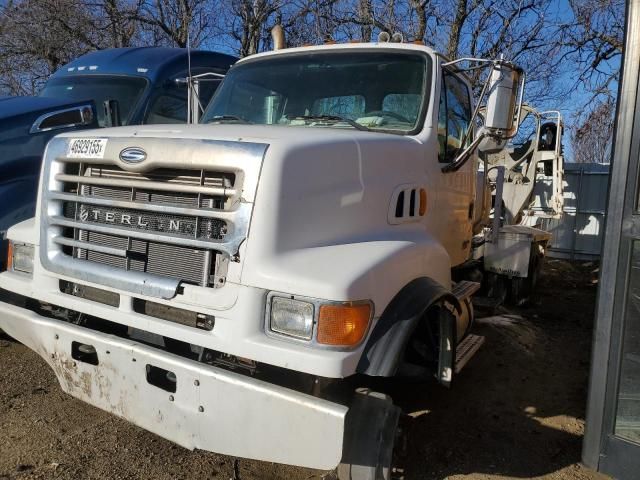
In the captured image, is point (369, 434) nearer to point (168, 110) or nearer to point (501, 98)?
point (501, 98)

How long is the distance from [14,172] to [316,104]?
9.49 feet

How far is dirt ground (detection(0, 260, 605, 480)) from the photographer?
3.30 metres

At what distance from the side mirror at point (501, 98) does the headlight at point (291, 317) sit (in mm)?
1992

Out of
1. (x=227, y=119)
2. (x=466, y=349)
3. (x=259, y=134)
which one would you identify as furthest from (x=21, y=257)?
(x=466, y=349)

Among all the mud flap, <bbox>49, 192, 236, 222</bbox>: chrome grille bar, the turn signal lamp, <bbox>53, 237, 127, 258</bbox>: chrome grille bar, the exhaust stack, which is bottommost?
the mud flap

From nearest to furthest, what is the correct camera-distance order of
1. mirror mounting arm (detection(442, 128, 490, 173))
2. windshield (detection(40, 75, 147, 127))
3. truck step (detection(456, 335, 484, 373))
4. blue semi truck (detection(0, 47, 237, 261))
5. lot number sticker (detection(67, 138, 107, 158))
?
lot number sticker (detection(67, 138, 107, 158)), truck step (detection(456, 335, 484, 373)), mirror mounting arm (detection(442, 128, 490, 173)), blue semi truck (detection(0, 47, 237, 261)), windshield (detection(40, 75, 147, 127))

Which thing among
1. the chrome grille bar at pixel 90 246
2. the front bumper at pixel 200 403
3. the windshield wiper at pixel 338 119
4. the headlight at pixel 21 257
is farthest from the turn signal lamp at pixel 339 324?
the headlight at pixel 21 257

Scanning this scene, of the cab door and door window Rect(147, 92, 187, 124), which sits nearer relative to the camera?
the cab door

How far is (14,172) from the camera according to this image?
4977 millimetres

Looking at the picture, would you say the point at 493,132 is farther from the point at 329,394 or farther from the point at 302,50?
the point at 329,394

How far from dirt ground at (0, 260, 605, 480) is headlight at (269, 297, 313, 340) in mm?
1105

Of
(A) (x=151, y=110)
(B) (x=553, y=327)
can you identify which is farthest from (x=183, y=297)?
(B) (x=553, y=327)

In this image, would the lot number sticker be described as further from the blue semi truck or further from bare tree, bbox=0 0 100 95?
bare tree, bbox=0 0 100 95

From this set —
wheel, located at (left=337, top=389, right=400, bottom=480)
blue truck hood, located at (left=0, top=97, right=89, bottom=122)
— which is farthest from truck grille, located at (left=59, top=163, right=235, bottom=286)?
blue truck hood, located at (left=0, top=97, right=89, bottom=122)
